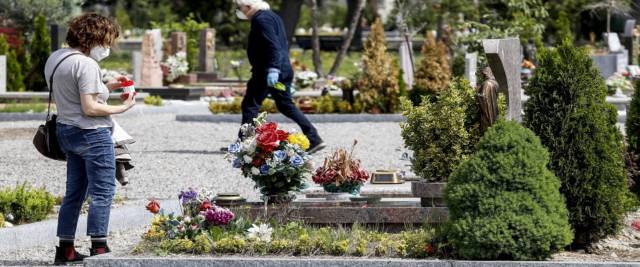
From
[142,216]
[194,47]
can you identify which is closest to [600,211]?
[142,216]

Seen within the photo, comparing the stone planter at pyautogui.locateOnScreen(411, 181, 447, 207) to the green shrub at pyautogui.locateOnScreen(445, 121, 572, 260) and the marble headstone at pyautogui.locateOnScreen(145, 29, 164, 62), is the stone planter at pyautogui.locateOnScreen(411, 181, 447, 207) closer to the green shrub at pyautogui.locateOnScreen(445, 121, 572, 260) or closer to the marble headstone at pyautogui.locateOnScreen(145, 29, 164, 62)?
the green shrub at pyautogui.locateOnScreen(445, 121, 572, 260)

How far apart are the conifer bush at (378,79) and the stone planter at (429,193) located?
36.0 ft

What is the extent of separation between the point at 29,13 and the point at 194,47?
259 inches

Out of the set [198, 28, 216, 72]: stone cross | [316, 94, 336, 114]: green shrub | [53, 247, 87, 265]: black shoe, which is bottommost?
[53, 247, 87, 265]: black shoe

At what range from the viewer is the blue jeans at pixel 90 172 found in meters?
8.11

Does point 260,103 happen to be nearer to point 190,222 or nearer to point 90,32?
point 90,32

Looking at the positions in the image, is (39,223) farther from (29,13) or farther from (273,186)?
(29,13)

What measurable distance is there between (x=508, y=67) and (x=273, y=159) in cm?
153

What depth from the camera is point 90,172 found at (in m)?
8.11

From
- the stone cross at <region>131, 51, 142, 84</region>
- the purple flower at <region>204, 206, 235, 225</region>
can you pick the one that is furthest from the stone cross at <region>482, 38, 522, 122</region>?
the stone cross at <region>131, 51, 142, 84</region>

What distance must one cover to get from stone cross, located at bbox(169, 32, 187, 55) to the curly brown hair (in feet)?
67.5

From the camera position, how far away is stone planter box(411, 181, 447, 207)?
8438mm

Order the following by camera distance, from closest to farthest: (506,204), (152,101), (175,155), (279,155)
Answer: (506,204) < (279,155) < (175,155) < (152,101)

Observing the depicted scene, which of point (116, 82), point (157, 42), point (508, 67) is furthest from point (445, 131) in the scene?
point (157, 42)
